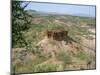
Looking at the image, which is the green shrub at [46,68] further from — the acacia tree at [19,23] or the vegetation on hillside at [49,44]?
the acacia tree at [19,23]

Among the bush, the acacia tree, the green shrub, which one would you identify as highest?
the acacia tree

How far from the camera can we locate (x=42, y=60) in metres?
2.69

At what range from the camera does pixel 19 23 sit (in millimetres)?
2611

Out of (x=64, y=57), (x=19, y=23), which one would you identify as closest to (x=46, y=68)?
(x=64, y=57)

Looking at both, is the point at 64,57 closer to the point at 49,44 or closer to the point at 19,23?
the point at 49,44

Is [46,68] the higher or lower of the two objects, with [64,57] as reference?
lower

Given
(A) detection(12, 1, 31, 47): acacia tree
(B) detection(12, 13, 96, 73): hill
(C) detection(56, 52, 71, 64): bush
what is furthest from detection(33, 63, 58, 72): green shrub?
(A) detection(12, 1, 31, 47): acacia tree

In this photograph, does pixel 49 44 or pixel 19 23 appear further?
pixel 49 44

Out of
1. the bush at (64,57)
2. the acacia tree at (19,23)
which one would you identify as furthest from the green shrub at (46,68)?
the acacia tree at (19,23)

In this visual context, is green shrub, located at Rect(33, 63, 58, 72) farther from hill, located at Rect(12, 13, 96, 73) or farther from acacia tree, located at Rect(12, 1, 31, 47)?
acacia tree, located at Rect(12, 1, 31, 47)

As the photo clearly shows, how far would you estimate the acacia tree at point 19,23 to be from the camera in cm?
258

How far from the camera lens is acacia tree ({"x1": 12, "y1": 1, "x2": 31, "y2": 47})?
2.58 m

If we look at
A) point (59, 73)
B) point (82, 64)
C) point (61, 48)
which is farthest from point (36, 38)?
point (82, 64)

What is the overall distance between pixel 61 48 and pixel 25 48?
0.46 m
